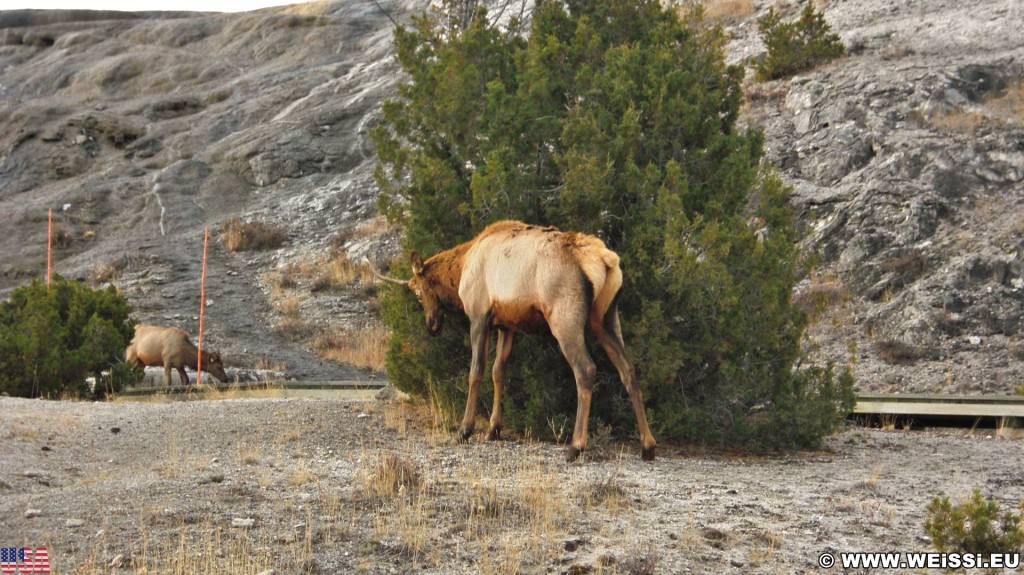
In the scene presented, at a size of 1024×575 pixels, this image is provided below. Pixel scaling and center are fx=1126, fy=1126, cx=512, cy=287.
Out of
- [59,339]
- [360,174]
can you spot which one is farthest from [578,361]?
[360,174]

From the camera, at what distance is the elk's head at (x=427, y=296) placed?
466 inches

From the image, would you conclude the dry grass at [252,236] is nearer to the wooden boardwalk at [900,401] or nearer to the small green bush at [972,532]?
the wooden boardwalk at [900,401]

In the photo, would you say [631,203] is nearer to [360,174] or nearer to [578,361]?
[578,361]

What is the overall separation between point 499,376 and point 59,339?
899cm

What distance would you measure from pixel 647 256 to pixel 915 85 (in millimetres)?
17895

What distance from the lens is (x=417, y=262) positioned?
11.7m

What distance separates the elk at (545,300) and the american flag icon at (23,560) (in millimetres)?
4685

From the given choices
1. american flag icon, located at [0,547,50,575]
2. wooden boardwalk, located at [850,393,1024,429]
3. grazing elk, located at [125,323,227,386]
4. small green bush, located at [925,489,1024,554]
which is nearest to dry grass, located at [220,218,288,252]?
grazing elk, located at [125,323,227,386]

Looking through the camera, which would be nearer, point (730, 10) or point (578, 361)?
point (578, 361)

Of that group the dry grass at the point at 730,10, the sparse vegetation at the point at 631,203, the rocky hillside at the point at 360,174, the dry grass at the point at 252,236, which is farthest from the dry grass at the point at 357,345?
the dry grass at the point at 730,10

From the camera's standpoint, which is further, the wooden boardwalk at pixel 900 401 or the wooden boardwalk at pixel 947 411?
the wooden boardwalk at pixel 900 401

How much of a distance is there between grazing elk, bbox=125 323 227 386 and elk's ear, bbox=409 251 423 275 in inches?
462

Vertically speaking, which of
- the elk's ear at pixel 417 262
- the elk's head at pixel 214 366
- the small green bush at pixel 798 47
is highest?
the small green bush at pixel 798 47

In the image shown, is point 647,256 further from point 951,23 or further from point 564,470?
point 951,23
